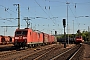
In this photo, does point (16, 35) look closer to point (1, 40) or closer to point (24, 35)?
point (24, 35)

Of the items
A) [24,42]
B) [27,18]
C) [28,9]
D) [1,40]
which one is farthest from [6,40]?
[24,42]

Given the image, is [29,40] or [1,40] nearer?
[29,40]

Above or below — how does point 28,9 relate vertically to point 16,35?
above

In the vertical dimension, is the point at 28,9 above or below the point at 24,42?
above

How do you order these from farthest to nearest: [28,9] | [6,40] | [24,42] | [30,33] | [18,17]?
1. [6,40]
2. [18,17]
3. [28,9]
4. [30,33]
5. [24,42]

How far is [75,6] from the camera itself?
1457 inches

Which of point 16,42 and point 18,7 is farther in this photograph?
point 18,7

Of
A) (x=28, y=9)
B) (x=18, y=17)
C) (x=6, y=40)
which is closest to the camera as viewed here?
(x=28, y=9)

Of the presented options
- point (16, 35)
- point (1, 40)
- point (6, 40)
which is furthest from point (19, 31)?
point (6, 40)

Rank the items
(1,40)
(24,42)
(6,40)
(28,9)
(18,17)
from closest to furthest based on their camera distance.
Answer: (24,42), (28,9), (18,17), (1,40), (6,40)

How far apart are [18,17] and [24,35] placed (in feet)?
30.8

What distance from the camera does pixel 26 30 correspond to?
119 ft

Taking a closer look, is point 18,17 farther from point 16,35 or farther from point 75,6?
point 75,6

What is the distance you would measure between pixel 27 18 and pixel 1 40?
662 inches
